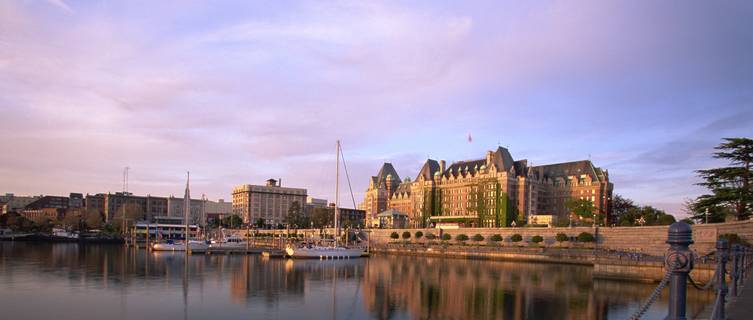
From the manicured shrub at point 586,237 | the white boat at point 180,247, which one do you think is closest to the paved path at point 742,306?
the manicured shrub at point 586,237

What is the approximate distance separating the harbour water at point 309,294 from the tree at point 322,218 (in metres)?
81.5

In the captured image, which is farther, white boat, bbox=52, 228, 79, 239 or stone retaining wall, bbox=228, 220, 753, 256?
white boat, bbox=52, 228, 79, 239

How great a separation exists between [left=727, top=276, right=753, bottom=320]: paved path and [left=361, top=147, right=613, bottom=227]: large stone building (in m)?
94.0

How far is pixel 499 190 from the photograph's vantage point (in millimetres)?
112875

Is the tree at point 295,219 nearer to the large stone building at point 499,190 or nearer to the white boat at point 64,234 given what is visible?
the large stone building at point 499,190

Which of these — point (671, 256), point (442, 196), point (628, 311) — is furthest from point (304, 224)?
point (671, 256)

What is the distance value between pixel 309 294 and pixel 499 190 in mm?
82680

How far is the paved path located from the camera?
9.74 meters

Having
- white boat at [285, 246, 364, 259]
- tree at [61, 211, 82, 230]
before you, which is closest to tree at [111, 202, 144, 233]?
tree at [61, 211, 82, 230]

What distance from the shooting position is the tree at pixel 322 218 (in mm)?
134750

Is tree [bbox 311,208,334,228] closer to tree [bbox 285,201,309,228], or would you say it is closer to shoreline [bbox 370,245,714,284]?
tree [bbox 285,201,309,228]

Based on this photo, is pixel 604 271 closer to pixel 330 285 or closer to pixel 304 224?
pixel 330 285

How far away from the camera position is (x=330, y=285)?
41375 millimetres

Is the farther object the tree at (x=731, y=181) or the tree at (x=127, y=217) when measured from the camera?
the tree at (x=127, y=217)
